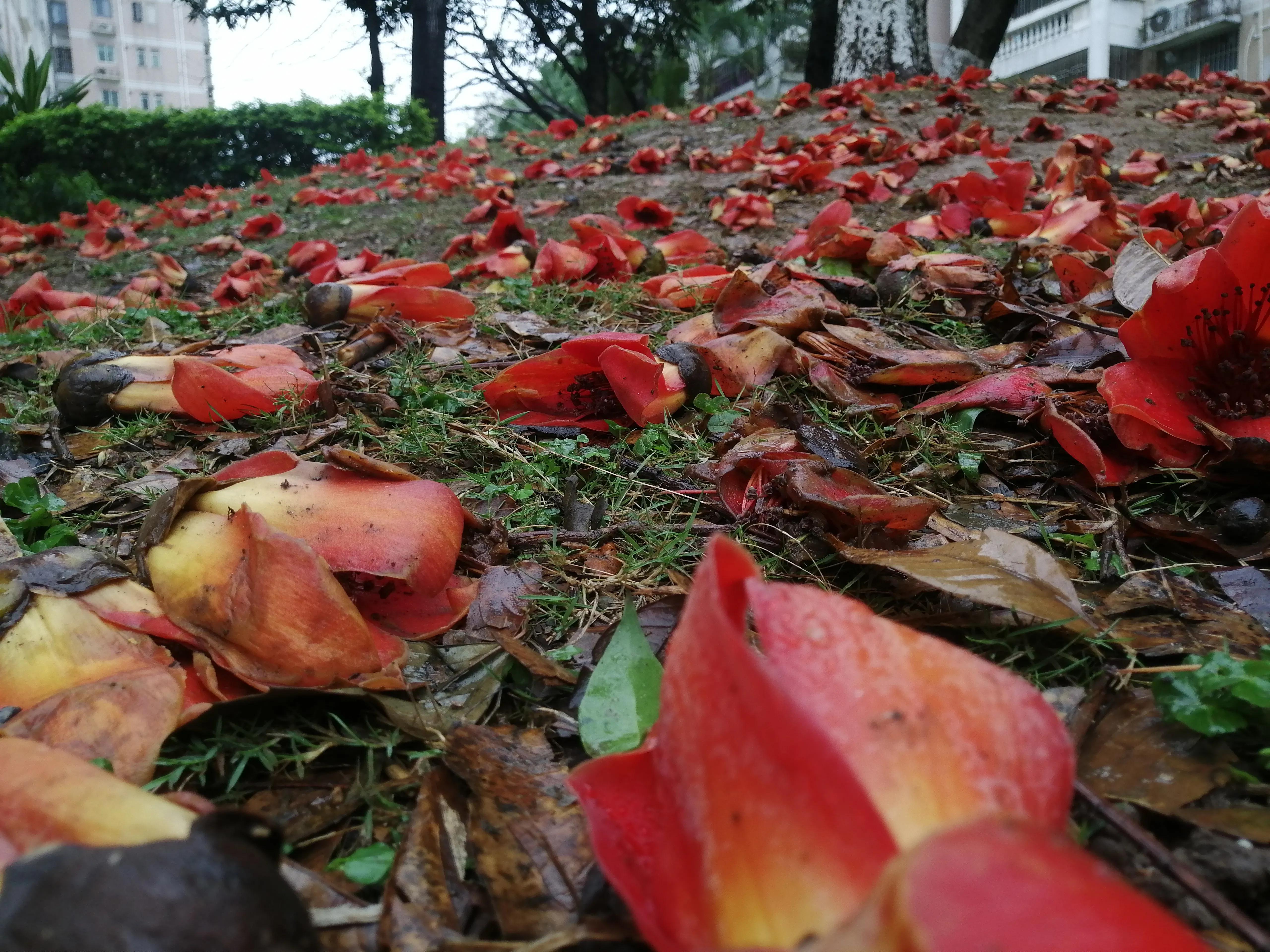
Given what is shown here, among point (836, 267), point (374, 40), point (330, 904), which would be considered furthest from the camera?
point (374, 40)

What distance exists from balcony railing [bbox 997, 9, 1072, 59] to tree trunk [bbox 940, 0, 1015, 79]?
82.4 feet

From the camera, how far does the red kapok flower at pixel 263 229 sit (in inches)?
216

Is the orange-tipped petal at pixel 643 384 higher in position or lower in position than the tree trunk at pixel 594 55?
lower

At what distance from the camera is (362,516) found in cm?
116

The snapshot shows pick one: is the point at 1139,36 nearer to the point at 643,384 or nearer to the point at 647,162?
the point at 647,162

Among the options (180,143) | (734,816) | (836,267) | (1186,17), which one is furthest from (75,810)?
(1186,17)

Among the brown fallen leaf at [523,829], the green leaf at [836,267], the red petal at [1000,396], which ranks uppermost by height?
the green leaf at [836,267]

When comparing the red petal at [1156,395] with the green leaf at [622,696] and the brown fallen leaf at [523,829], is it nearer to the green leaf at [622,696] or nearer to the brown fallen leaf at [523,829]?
the green leaf at [622,696]

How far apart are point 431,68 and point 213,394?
39.4 feet

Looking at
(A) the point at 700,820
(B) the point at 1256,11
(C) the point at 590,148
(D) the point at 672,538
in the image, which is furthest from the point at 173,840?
(B) the point at 1256,11

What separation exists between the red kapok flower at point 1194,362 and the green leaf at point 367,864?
4.06 ft

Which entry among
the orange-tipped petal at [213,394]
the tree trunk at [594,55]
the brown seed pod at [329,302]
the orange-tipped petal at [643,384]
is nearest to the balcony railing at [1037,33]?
the tree trunk at [594,55]

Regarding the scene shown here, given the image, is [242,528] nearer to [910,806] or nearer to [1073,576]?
[910,806]

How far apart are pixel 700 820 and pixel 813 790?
95 mm
